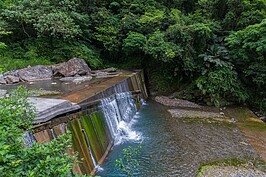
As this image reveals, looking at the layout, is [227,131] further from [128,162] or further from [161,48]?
[161,48]

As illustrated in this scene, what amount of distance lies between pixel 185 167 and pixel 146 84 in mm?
10006

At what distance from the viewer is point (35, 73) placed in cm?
1175

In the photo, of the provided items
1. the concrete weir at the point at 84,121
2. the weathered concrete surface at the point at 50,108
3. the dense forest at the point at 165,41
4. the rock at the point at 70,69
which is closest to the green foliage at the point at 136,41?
the dense forest at the point at 165,41

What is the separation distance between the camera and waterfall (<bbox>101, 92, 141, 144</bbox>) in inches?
310

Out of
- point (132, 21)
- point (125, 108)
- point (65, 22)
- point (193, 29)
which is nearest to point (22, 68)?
point (65, 22)

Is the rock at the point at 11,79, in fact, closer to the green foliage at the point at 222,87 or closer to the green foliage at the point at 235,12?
the green foliage at the point at 222,87

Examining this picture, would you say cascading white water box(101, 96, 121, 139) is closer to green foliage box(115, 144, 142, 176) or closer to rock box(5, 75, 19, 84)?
green foliage box(115, 144, 142, 176)

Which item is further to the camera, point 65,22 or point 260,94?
point 65,22

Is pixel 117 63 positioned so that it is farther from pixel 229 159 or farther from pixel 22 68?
pixel 229 159

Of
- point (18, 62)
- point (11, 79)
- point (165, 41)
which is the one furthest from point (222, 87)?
point (18, 62)

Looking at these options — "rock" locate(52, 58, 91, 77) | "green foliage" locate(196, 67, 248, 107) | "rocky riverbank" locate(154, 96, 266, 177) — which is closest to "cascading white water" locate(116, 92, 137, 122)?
"rocky riverbank" locate(154, 96, 266, 177)

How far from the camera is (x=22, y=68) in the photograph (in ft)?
39.9

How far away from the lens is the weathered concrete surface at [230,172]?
544cm

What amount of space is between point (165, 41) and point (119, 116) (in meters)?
6.66
